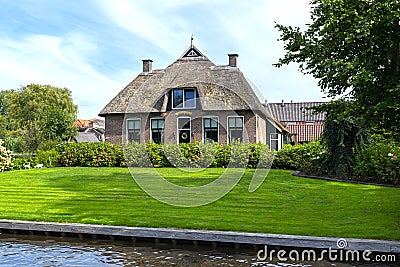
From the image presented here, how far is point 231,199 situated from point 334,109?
4.58 m

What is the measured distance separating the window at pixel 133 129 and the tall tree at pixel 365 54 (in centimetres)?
2224

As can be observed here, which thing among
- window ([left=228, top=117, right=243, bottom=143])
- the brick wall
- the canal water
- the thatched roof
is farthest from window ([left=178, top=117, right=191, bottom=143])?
the canal water

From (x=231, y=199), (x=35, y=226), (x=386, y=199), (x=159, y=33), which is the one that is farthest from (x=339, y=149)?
(x=35, y=226)

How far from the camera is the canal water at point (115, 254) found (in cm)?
817

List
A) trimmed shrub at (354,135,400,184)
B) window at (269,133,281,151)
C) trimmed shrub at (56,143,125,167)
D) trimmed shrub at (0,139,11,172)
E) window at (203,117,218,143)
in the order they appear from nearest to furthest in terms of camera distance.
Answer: trimmed shrub at (354,135,400,184) → trimmed shrub at (0,139,11,172) → trimmed shrub at (56,143,125,167) → window at (203,117,218,143) → window at (269,133,281,151)

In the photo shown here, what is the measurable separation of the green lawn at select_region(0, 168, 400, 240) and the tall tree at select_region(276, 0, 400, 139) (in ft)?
7.11

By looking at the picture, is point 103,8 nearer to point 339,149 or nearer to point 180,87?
point 339,149

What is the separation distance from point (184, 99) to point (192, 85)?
1.10 metres

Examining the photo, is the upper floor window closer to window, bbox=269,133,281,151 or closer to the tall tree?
window, bbox=269,133,281,151

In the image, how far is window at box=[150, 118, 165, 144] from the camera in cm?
3050

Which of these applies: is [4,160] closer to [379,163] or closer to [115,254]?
[115,254]

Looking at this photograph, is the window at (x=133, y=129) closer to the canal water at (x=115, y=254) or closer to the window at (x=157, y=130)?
the window at (x=157, y=130)

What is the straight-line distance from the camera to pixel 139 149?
2317 centimetres

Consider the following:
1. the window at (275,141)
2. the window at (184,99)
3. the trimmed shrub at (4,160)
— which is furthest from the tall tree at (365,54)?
the window at (275,141)
